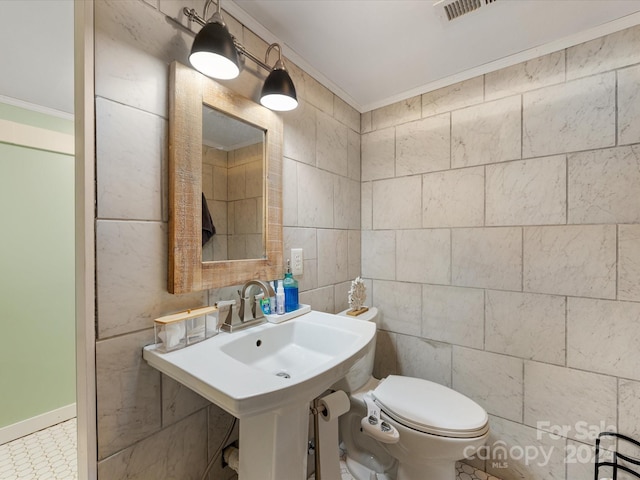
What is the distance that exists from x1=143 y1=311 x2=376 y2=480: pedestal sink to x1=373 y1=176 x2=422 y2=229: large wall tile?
2.95 ft

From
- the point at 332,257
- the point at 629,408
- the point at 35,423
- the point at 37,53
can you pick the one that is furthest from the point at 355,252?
the point at 35,423

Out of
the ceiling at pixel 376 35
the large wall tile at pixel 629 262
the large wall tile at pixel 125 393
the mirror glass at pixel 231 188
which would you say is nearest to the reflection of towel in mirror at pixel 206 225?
the mirror glass at pixel 231 188

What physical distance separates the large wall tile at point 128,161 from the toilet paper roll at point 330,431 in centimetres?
92

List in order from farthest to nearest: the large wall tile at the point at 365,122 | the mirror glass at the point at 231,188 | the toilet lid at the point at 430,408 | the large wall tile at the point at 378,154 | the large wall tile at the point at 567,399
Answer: the large wall tile at the point at 365,122 < the large wall tile at the point at 378,154 < the large wall tile at the point at 567,399 < the toilet lid at the point at 430,408 < the mirror glass at the point at 231,188

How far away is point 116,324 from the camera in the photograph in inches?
31.8

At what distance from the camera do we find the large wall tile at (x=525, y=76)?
136cm

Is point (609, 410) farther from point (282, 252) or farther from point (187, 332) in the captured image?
point (187, 332)

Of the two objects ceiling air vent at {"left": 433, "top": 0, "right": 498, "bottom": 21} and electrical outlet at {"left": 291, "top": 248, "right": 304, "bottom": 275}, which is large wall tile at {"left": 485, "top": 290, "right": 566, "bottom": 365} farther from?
ceiling air vent at {"left": 433, "top": 0, "right": 498, "bottom": 21}

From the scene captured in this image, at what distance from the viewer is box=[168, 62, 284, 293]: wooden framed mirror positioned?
92 centimetres

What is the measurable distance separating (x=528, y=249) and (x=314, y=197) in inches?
45.5

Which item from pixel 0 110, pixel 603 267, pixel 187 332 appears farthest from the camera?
pixel 0 110

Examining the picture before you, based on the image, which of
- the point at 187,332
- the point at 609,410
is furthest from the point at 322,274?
the point at 609,410

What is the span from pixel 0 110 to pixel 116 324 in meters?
2.02

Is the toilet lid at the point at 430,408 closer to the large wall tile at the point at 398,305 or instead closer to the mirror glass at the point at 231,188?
the large wall tile at the point at 398,305
